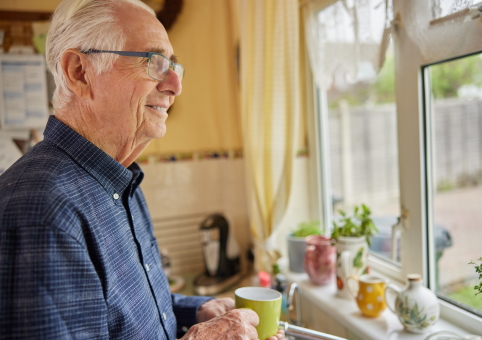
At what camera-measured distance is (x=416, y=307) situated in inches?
42.3

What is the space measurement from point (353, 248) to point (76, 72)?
1.02m

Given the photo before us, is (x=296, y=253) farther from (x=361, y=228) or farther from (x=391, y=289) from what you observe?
(x=391, y=289)

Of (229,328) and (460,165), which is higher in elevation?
(460,165)


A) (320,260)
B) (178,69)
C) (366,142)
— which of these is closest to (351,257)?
(320,260)

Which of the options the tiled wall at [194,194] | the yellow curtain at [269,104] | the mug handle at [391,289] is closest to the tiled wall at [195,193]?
the tiled wall at [194,194]

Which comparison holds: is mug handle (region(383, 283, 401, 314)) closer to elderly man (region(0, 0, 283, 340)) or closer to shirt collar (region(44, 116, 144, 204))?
elderly man (region(0, 0, 283, 340))

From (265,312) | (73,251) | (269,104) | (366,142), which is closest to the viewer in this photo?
(73,251)

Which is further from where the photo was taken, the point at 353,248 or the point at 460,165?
the point at 460,165

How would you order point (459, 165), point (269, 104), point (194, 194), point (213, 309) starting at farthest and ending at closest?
point (459, 165)
point (194, 194)
point (269, 104)
point (213, 309)

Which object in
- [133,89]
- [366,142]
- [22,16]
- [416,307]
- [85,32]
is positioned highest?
[22,16]

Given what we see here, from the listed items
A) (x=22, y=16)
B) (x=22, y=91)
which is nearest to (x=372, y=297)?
(x=22, y=91)

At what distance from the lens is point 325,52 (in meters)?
1.62

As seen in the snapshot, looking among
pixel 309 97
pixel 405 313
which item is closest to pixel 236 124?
pixel 309 97

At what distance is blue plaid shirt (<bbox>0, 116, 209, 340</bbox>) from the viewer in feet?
2.01
